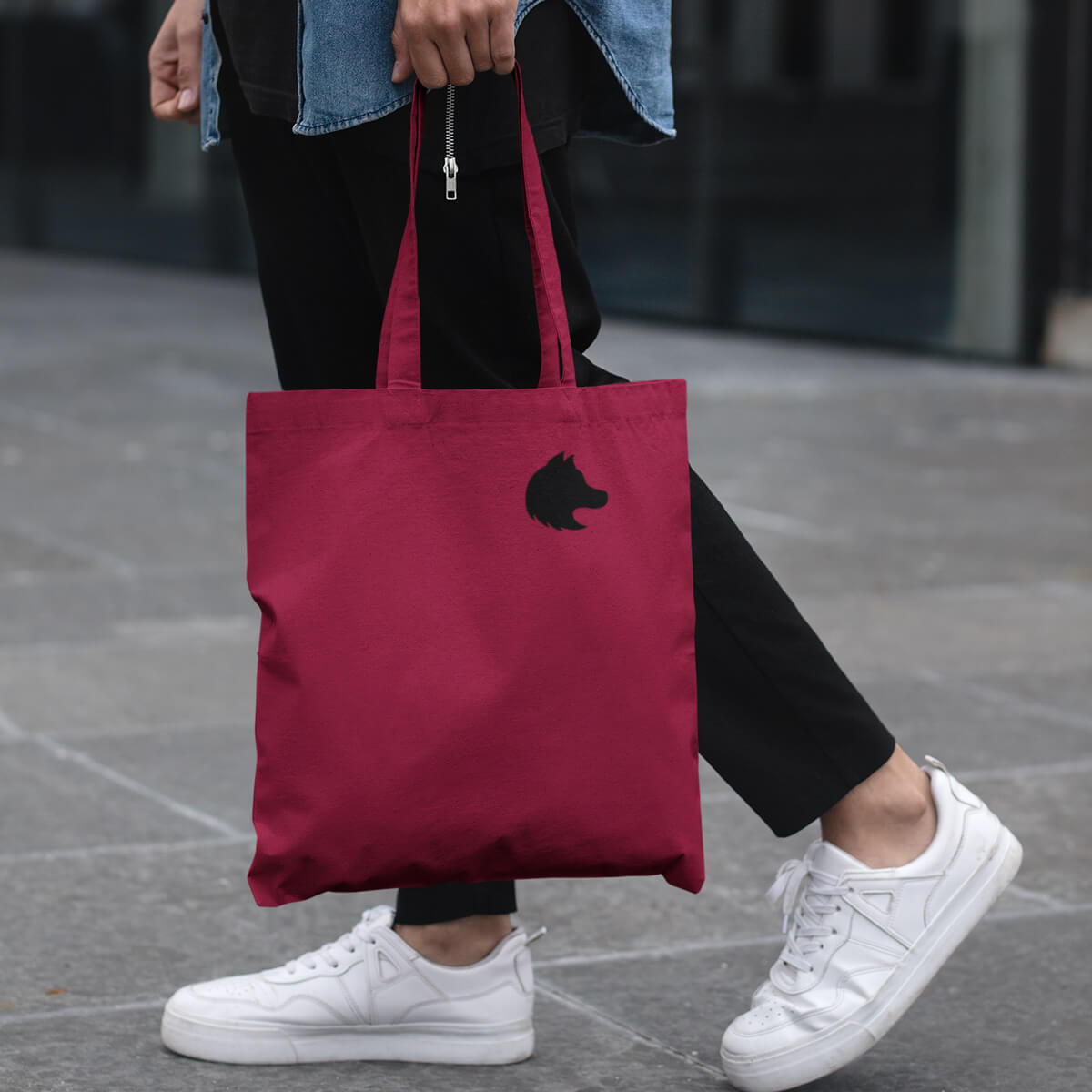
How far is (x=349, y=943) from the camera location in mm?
2189

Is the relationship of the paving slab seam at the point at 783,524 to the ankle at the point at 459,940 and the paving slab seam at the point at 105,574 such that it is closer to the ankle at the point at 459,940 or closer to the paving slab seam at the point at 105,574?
the paving slab seam at the point at 105,574

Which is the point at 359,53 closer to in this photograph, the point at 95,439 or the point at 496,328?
the point at 496,328

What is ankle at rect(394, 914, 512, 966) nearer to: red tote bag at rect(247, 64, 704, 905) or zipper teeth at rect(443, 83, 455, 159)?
red tote bag at rect(247, 64, 704, 905)

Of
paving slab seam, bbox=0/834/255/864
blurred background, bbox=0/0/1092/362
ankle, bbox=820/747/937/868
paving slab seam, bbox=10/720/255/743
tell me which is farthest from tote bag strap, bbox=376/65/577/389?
blurred background, bbox=0/0/1092/362

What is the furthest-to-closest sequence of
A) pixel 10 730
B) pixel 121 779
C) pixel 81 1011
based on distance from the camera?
pixel 10 730 → pixel 121 779 → pixel 81 1011

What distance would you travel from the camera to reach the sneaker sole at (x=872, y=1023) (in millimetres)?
1997

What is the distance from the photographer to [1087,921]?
2594mm

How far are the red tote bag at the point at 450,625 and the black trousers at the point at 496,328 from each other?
0.36ft

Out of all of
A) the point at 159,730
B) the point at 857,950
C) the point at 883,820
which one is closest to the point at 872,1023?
the point at 857,950

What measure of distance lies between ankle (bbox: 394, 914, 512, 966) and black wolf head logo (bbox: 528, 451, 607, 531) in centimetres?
56

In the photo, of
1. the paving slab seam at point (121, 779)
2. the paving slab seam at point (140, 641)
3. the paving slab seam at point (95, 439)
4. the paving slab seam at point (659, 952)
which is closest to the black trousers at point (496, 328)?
the paving slab seam at point (659, 952)

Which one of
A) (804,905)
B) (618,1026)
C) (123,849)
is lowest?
(123,849)

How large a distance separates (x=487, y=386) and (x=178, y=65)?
28.1 inches

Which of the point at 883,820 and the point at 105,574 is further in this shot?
the point at 105,574
